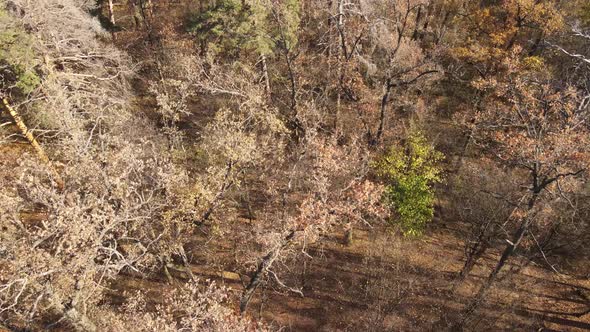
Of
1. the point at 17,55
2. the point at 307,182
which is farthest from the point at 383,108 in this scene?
the point at 17,55

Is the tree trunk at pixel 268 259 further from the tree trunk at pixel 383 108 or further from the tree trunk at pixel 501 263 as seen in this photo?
the tree trunk at pixel 383 108

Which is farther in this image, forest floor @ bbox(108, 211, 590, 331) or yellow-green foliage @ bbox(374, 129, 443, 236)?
yellow-green foliage @ bbox(374, 129, 443, 236)

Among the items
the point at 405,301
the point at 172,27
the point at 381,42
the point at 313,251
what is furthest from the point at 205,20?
the point at 405,301

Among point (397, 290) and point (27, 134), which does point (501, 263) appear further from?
point (27, 134)

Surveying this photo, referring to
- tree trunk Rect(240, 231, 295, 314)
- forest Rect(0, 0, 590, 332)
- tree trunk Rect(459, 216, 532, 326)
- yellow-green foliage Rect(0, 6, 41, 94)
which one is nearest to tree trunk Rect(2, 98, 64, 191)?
forest Rect(0, 0, 590, 332)

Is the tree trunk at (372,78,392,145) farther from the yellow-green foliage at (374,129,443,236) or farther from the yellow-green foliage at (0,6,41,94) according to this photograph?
the yellow-green foliage at (0,6,41,94)

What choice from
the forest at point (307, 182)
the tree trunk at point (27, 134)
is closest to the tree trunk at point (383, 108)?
the forest at point (307, 182)
